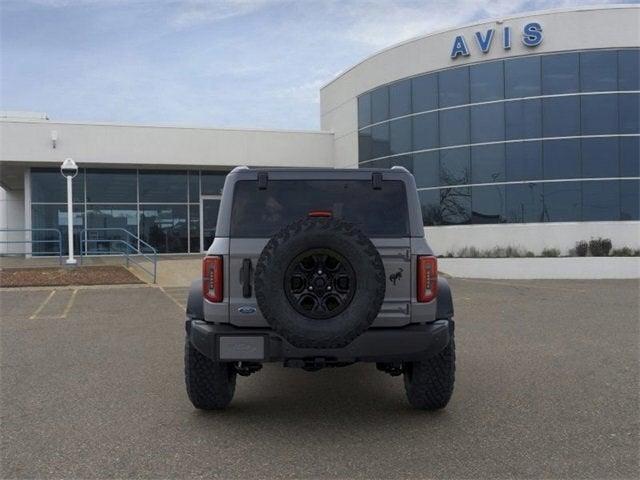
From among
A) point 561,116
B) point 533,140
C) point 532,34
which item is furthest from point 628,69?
point 533,140

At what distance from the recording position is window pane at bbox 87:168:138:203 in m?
24.4

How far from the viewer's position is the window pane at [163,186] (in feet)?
82.1

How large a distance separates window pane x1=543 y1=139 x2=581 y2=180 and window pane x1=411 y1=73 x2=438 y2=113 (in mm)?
4562

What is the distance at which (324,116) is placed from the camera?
95.6ft

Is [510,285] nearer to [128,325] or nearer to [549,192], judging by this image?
[549,192]

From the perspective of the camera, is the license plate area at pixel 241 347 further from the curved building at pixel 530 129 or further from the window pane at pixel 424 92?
the window pane at pixel 424 92

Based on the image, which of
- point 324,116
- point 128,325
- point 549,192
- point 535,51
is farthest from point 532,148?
point 128,325

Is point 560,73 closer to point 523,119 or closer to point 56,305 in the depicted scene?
point 523,119

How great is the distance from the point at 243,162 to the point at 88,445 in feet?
70.2

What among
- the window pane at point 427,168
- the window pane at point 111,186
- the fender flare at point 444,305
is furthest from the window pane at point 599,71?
the fender flare at point 444,305

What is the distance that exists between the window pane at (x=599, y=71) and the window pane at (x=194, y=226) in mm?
15684

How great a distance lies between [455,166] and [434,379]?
59.1 feet

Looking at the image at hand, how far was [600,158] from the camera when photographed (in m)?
20.1

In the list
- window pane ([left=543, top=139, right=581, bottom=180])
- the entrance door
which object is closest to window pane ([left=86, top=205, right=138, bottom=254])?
the entrance door
